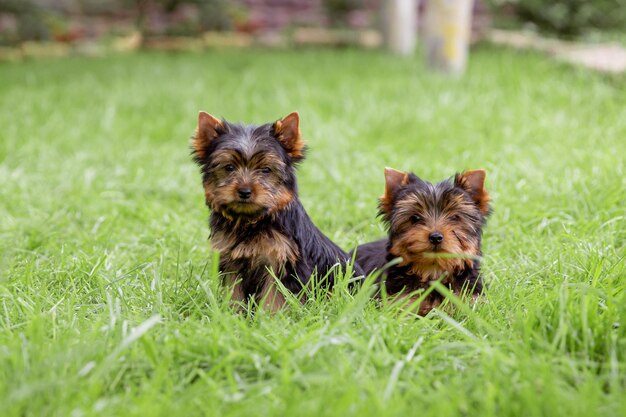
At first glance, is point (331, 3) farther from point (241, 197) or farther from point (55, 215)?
point (241, 197)

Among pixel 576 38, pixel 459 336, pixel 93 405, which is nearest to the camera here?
pixel 93 405

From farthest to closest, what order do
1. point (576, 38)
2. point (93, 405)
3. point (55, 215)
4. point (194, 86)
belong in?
point (576, 38)
point (194, 86)
point (55, 215)
point (93, 405)

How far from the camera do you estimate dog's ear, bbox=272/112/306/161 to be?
12.5ft

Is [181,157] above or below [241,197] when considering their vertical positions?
below

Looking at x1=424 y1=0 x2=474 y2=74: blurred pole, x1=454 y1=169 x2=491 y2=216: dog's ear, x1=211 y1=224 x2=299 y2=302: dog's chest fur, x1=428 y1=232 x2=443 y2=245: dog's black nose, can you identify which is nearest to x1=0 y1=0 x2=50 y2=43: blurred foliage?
x1=424 y1=0 x2=474 y2=74: blurred pole

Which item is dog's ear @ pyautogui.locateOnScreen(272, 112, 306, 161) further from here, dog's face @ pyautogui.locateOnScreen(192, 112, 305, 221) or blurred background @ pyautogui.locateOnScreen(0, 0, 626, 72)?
blurred background @ pyautogui.locateOnScreen(0, 0, 626, 72)

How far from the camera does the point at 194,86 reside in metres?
11.8

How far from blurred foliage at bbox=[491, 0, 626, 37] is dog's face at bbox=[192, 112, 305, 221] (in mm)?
13897

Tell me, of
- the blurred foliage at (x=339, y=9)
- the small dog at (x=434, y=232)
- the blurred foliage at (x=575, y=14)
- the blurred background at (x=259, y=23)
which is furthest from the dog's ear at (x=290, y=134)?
the blurred foliage at (x=339, y=9)

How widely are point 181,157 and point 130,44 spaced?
1237 cm

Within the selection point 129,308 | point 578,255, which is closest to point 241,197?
point 129,308

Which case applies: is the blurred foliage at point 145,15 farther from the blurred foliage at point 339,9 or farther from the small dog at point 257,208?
the small dog at point 257,208

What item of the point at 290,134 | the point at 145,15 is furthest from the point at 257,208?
the point at 145,15

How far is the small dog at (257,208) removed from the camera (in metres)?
3.63
